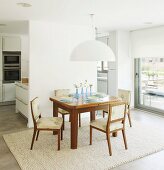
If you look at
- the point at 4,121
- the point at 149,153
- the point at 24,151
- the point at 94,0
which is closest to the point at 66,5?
the point at 94,0

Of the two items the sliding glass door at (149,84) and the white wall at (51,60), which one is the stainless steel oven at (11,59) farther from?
the sliding glass door at (149,84)

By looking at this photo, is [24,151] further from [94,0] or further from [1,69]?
[1,69]

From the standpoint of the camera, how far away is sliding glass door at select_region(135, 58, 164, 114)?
5.94 m

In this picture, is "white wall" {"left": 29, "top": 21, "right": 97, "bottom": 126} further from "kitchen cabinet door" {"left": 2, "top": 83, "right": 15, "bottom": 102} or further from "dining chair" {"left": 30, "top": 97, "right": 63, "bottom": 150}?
"kitchen cabinet door" {"left": 2, "top": 83, "right": 15, "bottom": 102}

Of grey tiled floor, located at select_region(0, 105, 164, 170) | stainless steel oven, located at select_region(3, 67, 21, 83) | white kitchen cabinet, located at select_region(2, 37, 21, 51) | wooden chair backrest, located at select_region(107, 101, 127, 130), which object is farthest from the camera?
stainless steel oven, located at select_region(3, 67, 21, 83)

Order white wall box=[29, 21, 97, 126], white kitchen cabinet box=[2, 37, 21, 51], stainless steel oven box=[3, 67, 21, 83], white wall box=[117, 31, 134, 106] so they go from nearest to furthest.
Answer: white wall box=[29, 21, 97, 126] → white wall box=[117, 31, 134, 106] → white kitchen cabinet box=[2, 37, 21, 51] → stainless steel oven box=[3, 67, 21, 83]

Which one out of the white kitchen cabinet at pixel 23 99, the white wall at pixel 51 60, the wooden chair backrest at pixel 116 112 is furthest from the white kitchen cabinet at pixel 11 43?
the wooden chair backrest at pixel 116 112

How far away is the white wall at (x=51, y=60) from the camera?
4.64m

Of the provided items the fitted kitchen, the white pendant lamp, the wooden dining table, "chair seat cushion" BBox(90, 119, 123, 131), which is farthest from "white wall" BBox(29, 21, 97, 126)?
the fitted kitchen

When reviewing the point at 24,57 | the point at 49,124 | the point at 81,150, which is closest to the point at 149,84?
the point at 81,150

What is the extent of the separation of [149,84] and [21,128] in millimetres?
3956

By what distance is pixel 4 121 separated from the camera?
5.09 m

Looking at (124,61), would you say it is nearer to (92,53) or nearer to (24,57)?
(92,53)

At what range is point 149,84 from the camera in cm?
628
